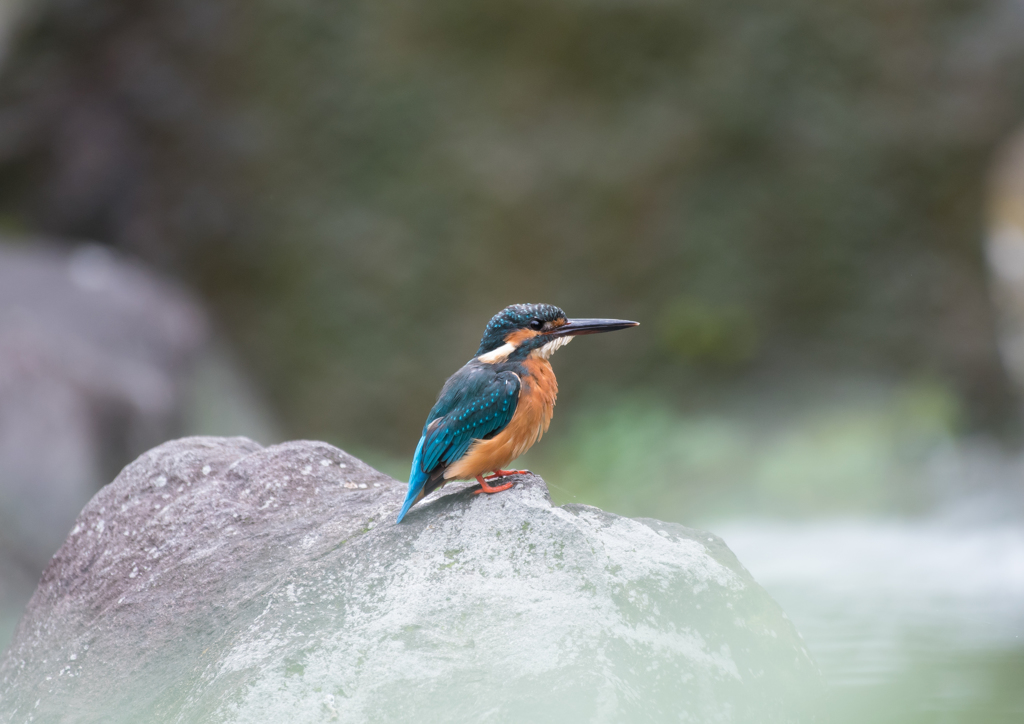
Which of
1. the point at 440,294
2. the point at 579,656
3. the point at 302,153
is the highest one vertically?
the point at 302,153

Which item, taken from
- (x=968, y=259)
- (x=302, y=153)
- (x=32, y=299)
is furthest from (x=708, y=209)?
(x=32, y=299)

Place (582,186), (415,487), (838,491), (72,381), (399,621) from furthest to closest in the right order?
(582,186)
(838,491)
(72,381)
(415,487)
(399,621)

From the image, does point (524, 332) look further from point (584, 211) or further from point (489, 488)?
point (584, 211)

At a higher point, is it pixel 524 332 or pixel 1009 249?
pixel 1009 249

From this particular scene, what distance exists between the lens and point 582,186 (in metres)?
8.16

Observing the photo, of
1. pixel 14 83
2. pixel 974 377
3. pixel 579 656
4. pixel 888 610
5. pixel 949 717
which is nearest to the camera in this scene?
pixel 579 656

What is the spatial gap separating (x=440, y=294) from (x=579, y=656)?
6.26 metres

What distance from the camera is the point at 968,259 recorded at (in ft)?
26.6

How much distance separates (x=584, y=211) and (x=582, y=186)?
215 mm

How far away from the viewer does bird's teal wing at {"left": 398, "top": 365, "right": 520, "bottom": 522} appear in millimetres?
2754

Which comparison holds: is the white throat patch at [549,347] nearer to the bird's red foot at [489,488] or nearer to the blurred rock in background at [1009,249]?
the bird's red foot at [489,488]

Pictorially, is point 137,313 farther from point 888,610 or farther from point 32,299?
point 888,610

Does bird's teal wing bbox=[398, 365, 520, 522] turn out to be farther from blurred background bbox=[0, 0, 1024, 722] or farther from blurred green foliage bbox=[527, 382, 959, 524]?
blurred background bbox=[0, 0, 1024, 722]

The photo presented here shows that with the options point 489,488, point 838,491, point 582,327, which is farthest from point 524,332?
point 838,491
